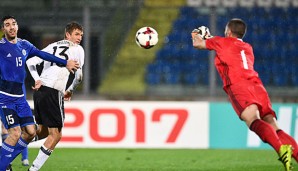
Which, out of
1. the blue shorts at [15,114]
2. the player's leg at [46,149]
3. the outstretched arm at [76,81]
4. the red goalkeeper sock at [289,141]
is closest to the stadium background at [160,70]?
the outstretched arm at [76,81]

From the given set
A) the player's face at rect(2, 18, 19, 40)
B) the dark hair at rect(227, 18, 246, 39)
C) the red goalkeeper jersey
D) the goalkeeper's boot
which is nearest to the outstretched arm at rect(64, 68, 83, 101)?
the player's face at rect(2, 18, 19, 40)

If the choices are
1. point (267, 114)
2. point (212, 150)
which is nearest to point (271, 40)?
point (212, 150)

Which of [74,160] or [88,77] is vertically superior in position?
[88,77]

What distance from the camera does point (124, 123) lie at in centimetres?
1252

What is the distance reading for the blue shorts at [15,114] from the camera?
8.04 m

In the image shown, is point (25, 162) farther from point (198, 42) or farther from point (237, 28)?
point (237, 28)

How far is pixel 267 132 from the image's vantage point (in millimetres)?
7645

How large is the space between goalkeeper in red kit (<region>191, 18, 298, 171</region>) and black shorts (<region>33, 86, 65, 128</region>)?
1.74 metres

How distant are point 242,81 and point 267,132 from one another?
0.66 m

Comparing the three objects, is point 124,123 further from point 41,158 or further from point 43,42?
point 41,158

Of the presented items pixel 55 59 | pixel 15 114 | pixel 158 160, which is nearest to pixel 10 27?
pixel 55 59

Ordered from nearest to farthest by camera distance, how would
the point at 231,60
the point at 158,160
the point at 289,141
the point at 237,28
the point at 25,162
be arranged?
1. the point at 289,141
2. the point at 231,60
3. the point at 237,28
4. the point at 25,162
5. the point at 158,160

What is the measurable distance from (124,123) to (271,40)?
10.8 feet

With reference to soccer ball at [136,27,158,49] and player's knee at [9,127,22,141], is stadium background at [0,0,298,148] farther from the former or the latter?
player's knee at [9,127,22,141]
